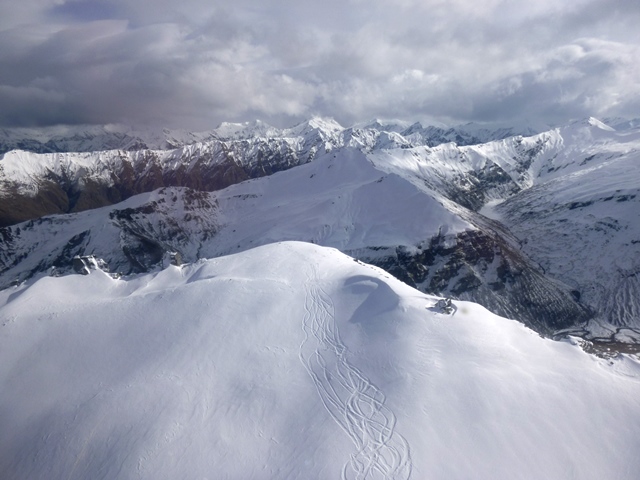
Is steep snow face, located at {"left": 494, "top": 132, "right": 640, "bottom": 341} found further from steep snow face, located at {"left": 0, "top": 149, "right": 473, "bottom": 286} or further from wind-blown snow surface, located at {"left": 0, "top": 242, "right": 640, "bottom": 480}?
wind-blown snow surface, located at {"left": 0, "top": 242, "right": 640, "bottom": 480}

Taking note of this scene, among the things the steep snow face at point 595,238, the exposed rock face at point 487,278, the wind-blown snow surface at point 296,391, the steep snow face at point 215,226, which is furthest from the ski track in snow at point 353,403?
the steep snow face at point 595,238

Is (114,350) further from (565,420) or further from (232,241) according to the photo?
(232,241)

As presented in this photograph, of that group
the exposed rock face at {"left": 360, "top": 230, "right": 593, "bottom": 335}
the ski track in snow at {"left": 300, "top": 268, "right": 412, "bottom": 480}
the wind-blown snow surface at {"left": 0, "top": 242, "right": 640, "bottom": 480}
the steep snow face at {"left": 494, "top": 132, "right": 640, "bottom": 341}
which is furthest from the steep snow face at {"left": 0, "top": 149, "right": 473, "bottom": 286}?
the ski track in snow at {"left": 300, "top": 268, "right": 412, "bottom": 480}

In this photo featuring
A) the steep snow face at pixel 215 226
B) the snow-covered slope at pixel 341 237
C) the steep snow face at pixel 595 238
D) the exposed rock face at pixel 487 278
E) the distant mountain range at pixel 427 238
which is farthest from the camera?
Answer: the steep snow face at pixel 215 226

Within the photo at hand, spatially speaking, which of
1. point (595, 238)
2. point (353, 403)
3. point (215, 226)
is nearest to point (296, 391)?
point (353, 403)

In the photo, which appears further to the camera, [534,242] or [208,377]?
[534,242]

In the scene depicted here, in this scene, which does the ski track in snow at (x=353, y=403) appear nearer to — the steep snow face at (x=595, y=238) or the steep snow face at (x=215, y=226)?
the steep snow face at (x=215, y=226)

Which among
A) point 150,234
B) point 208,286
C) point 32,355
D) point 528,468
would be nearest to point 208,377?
point 208,286

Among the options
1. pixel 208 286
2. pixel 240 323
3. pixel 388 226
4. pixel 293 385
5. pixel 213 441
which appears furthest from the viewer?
pixel 388 226
